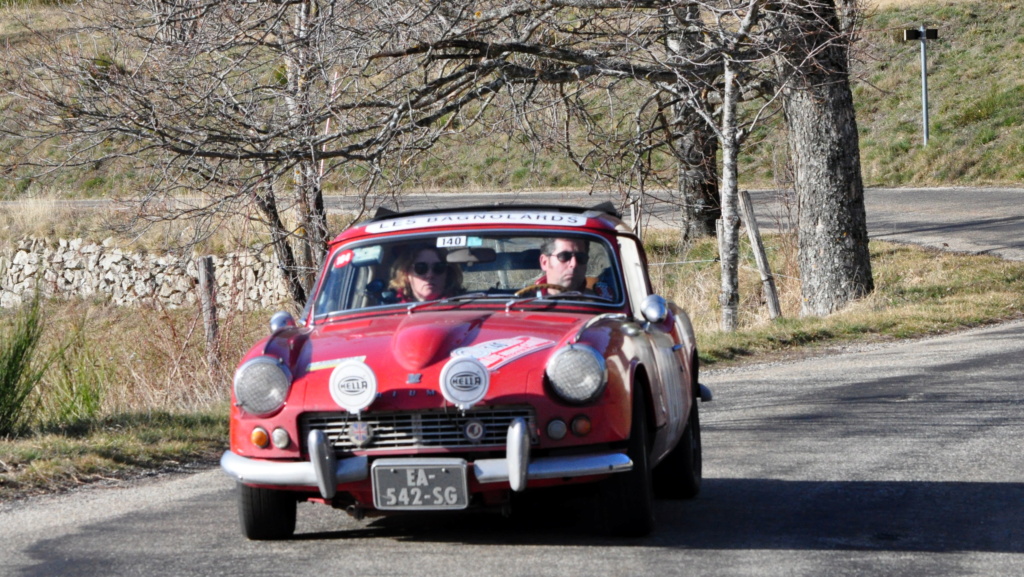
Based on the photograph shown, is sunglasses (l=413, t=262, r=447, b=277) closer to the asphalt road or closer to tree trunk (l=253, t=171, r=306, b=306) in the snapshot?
the asphalt road

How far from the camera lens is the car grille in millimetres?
5285

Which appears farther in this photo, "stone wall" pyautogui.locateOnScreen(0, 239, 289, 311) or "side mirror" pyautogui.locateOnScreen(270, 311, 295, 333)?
"stone wall" pyautogui.locateOnScreen(0, 239, 289, 311)

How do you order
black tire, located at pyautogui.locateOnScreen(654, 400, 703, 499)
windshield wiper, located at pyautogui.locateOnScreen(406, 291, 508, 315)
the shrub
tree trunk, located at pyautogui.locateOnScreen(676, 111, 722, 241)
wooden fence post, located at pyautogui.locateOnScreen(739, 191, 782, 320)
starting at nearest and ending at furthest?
windshield wiper, located at pyautogui.locateOnScreen(406, 291, 508, 315) < black tire, located at pyautogui.locateOnScreen(654, 400, 703, 499) < the shrub < wooden fence post, located at pyautogui.locateOnScreen(739, 191, 782, 320) < tree trunk, located at pyautogui.locateOnScreen(676, 111, 722, 241)

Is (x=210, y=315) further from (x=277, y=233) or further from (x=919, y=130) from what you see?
(x=919, y=130)

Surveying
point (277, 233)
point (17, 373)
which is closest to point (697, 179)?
point (277, 233)

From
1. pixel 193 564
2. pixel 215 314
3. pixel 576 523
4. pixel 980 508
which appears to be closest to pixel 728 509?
pixel 576 523

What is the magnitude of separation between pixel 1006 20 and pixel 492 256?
4221 cm

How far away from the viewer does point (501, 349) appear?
17.9 feet

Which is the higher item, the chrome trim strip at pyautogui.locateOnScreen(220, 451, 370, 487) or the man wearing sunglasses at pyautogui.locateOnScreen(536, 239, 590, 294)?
the man wearing sunglasses at pyautogui.locateOnScreen(536, 239, 590, 294)

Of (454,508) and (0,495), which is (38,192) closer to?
(0,495)

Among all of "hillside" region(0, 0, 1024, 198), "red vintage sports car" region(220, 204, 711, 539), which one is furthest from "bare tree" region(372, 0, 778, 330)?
"hillside" region(0, 0, 1024, 198)

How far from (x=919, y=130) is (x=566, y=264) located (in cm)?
3318

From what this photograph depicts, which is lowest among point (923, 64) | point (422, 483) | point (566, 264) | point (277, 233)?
point (422, 483)

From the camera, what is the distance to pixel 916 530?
19.7 ft
